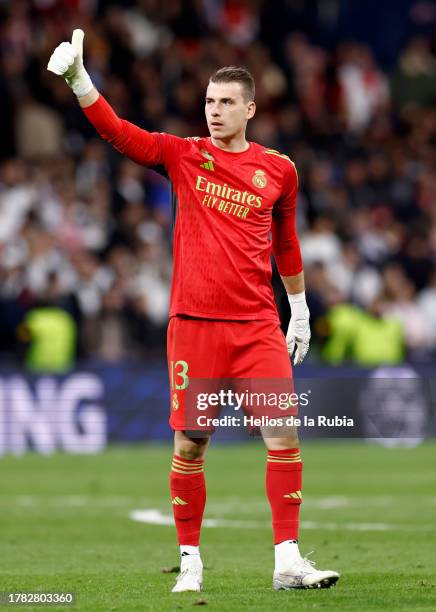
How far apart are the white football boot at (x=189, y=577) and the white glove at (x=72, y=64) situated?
2248 mm

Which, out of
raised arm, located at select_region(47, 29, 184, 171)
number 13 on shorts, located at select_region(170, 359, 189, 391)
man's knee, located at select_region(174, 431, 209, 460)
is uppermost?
raised arm, located at select_region(47, 29, 184, 171)

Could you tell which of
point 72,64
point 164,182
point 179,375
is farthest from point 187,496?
point 164,182

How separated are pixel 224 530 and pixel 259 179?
151 inches

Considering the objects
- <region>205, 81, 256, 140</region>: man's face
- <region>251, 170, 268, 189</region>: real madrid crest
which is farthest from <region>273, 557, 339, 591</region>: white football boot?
<region>205, 81, 256, 140</region>: man's face

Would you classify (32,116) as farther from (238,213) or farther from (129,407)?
(238,213)

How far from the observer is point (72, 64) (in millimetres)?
7125

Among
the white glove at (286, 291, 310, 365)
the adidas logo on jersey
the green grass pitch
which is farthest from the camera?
the white glove at (286, 291, 310, 365)

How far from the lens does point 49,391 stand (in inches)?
685

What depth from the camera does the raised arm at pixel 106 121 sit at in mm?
7090

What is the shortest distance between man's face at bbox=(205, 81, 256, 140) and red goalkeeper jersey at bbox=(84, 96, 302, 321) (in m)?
0.14

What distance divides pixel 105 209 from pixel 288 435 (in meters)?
12.2

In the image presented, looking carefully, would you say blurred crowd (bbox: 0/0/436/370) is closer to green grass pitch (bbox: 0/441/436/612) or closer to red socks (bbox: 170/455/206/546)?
green grass pitch (bbox: 0/441/436/612)

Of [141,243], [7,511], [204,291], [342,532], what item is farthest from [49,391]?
[204,291]

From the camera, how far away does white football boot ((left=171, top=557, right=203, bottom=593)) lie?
7365 mm
